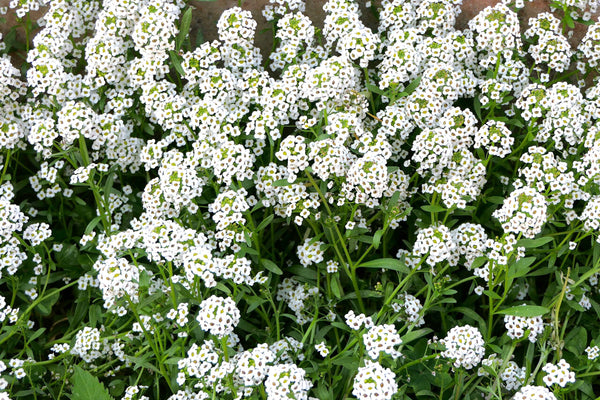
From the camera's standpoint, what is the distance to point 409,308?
4578mm

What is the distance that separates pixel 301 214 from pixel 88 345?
58.8 inches

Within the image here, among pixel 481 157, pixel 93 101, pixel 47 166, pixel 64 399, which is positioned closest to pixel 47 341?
pixel 64 399

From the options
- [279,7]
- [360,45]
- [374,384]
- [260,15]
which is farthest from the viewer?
[260,15]

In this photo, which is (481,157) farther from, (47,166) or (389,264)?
(47,166)

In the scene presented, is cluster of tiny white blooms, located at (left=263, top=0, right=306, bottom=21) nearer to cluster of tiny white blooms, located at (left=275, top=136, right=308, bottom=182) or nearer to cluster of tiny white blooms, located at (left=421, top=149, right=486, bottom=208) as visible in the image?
cluster of tiny white blooms, located at (left=275, top=136, right=308, bottom=182)

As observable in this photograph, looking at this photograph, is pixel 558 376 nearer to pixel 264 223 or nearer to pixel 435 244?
pixel 435 244

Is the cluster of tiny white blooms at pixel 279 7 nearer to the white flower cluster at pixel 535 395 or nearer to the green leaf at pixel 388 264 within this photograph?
the green leaf at pixel 388 264

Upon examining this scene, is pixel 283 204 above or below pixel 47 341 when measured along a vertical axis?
above

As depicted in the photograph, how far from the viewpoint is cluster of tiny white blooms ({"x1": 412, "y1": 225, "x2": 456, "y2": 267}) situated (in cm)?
447

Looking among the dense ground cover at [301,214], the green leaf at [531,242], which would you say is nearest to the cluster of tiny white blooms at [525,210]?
the dense ground cover at [301,214]

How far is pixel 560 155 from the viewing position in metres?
5.56

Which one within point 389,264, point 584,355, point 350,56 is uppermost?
point 350,56

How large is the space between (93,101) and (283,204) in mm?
1573

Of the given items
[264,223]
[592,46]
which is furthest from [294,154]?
[592,46]
